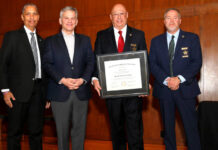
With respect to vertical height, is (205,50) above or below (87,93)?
above

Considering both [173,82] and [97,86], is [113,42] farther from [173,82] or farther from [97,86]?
[173,82]

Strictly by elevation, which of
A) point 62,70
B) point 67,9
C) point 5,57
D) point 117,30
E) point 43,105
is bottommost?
point 43,105

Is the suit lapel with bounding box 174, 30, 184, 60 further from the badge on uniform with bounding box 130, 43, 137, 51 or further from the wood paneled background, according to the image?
the wood paneled background

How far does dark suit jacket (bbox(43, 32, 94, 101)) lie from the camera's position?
8.08 ft

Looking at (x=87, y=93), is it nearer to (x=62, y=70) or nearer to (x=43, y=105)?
(x=62, y=70)

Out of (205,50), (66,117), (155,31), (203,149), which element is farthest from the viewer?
(155,31)

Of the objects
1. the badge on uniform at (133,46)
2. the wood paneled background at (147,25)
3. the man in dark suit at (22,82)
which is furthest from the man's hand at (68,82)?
the wood paneled background at (147,25)

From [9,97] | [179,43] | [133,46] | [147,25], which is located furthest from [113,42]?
[147,25]

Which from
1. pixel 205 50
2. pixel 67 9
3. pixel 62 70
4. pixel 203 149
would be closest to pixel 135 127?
pixel 203 149

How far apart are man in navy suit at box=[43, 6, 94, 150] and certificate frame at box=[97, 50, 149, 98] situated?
0.18 meters

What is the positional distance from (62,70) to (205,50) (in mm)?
2443

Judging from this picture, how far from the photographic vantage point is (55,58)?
252 centimetres

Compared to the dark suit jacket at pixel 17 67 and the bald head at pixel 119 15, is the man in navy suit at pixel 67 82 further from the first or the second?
the bald head at pixel 119 15

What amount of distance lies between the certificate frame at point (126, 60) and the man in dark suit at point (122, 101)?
11 centimetres
